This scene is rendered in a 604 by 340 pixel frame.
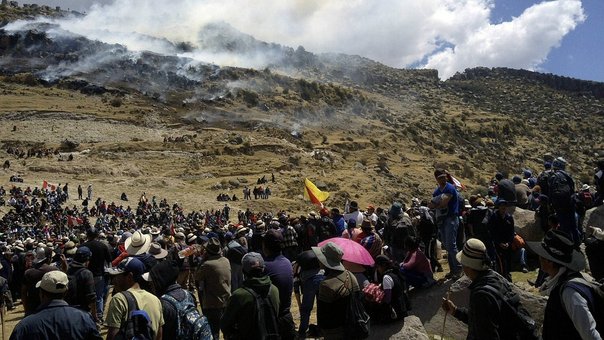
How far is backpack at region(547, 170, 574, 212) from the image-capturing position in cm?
767

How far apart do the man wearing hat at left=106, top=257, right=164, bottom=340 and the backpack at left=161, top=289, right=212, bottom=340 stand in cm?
24

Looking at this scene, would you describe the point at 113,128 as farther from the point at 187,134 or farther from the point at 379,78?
the point at 379,78

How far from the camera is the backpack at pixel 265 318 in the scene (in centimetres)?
438

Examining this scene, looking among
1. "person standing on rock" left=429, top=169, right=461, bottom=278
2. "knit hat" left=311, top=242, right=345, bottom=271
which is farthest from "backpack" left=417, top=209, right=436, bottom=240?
"knit hat" left=311, top=242, right=345, bottom=271

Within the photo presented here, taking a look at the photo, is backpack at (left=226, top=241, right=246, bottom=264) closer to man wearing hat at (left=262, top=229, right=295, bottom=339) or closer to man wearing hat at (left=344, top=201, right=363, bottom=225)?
man wearing hat at (left=262, top=229, right=295, bottom=339)

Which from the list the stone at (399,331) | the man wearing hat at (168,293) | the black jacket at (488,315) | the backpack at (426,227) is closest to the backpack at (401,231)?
the backpack at (426,227)

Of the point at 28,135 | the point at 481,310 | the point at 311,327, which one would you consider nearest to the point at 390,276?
the point at 311,327

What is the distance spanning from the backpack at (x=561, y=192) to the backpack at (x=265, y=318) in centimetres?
Answer: 527

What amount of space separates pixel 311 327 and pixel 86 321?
7.81 feet

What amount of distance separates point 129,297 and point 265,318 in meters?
1.18

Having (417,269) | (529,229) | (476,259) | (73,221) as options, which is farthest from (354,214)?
(73,221)

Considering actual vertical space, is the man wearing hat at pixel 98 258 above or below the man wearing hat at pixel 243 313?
below

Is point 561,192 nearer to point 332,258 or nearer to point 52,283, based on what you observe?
point 332,258

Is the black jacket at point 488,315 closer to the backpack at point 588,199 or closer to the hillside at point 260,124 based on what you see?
the backpack at point 588,199
